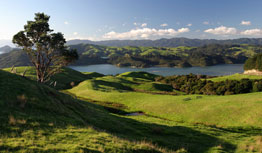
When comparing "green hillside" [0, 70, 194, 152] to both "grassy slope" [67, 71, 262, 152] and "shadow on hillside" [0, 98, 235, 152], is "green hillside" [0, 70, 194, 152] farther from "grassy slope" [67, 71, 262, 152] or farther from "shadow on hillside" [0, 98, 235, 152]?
"grassy slope" [67, 71, 262, 152]

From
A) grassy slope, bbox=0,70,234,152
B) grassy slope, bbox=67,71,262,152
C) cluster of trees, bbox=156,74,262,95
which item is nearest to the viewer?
grassy slope, bbox=0,70,234,152

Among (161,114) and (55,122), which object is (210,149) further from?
(161,114)

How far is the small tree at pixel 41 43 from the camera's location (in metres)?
42.1

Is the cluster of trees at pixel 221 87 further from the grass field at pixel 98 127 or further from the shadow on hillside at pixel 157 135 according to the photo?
the shadow on hillside at pixel 157 135

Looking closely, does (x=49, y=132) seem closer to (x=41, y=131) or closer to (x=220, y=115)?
(x=41, y=131)

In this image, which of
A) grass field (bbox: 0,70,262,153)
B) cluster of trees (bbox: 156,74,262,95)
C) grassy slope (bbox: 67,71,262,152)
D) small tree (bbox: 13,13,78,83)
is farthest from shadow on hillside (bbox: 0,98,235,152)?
cluster of trees (bbox: 156,74,262,95)

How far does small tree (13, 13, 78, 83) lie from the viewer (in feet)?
138

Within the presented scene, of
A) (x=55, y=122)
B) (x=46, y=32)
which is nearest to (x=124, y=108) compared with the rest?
(x=46, y=32)

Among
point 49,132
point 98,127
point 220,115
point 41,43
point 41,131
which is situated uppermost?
point 41,43

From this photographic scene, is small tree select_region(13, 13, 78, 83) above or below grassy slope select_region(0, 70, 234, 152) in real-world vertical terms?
above

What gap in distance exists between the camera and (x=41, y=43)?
4297 cm

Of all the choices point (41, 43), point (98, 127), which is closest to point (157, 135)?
point (98, 127)

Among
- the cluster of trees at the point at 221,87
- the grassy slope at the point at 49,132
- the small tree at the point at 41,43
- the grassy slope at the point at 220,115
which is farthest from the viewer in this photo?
the cluster of trees at the point at 221,87

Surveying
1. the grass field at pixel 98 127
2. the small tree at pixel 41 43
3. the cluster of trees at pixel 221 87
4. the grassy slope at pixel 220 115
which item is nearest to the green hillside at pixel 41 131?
the grass field at pixel 98 127
